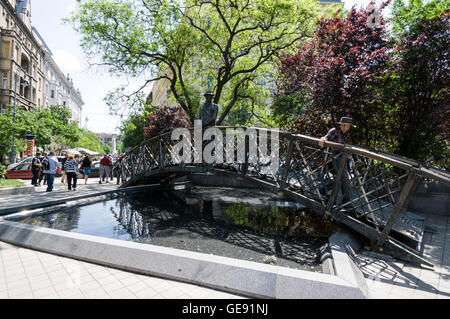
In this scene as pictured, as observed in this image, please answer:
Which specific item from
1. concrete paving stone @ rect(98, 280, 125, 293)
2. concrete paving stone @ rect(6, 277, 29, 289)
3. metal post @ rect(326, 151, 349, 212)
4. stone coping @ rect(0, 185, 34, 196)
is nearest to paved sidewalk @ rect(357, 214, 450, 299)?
metal post @ rect(326, 151, 349, 212)

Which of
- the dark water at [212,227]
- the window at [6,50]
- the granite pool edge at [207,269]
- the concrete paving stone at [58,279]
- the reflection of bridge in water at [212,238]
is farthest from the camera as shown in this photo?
the window at [6,50]

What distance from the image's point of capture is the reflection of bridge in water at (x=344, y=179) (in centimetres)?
439

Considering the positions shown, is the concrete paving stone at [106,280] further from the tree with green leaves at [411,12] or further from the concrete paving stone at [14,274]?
the tree with green leaves at [411,12]

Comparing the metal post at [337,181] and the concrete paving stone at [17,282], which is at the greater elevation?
the metal post at [337,181]

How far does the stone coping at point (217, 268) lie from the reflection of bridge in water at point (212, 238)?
640mm

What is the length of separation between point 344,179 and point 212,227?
10.5 ft

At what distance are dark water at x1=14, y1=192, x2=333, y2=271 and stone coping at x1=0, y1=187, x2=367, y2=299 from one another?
937 millimetres

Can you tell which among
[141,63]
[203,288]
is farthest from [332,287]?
[141,63]

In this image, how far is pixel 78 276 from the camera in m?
3.48

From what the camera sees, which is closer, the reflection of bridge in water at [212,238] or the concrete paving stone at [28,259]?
the concrete paving stone at [28,259]

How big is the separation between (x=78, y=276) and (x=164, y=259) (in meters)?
1.14

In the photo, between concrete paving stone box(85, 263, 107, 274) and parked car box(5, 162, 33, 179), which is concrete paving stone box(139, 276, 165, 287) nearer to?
concrete paving stone box(85, 263, 107, 274)

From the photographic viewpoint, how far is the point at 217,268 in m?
3.29

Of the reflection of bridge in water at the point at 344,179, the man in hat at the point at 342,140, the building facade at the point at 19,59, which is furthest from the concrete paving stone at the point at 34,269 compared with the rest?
the building facade at the point at 19,59
